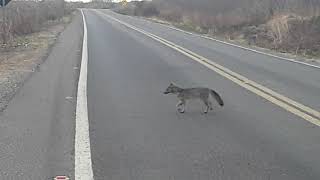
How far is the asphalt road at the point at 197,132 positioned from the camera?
525 centimetres

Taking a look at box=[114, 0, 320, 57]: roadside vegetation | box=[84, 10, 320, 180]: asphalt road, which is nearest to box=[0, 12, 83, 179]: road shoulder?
box=[84, 10, 320, 180]: asphalt road

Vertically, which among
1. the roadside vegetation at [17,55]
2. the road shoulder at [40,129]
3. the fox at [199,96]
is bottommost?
the roadside vegetation at [17,55]

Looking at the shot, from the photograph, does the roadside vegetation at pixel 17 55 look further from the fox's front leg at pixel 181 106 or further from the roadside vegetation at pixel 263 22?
the roadside vegetation at pixel 263 22

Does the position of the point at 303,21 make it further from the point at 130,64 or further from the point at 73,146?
the point at 73,146

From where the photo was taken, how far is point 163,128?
698 cm

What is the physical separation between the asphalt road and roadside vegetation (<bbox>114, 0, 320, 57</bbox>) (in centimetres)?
1075

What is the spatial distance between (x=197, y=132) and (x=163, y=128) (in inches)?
18.5

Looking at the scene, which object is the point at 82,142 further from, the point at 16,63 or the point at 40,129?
the point at 16,63

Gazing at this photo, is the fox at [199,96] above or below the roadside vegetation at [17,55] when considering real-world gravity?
above

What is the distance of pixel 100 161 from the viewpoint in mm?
5477

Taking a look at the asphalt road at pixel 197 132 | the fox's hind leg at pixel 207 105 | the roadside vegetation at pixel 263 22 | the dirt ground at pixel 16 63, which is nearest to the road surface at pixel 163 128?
the asphalt road at pixel 197 132

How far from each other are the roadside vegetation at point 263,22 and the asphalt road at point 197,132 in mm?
10747

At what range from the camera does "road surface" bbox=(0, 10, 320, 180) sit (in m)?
5.28

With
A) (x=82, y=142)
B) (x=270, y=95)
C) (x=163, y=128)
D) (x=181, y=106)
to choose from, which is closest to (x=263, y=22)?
(x=270, y=95)
